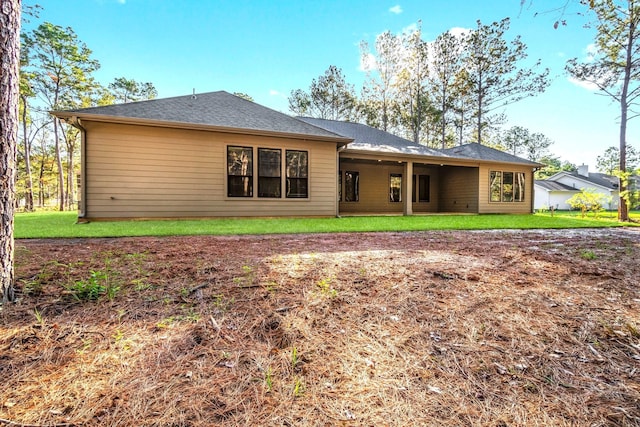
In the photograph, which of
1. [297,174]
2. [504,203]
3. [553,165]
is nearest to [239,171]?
[297,174]

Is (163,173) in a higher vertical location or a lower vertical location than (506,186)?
lower

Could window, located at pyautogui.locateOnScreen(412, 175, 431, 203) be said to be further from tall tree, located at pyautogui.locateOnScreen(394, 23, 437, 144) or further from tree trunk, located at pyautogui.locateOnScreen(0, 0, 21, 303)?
tree trunk, located at pyautogui.locateOnScreen(0, 0, 21, 303)

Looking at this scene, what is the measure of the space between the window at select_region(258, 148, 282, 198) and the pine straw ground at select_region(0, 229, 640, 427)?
600 cm

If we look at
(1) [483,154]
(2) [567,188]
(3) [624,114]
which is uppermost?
(3) [624,114]

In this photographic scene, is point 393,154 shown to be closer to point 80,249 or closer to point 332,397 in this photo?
point 80,249

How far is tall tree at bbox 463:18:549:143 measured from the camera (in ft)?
56.2

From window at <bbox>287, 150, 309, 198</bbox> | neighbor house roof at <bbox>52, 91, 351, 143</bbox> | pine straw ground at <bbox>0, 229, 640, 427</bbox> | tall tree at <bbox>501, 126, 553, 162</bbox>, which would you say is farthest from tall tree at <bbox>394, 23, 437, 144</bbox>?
tall tree at <bbox>501, 126, 553, 162</bbox>

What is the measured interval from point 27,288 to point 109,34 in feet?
62.7

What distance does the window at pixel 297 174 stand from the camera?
29.1ft

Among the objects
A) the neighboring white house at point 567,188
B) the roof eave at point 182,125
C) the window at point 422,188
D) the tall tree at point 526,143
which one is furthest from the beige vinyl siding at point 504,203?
the tall tree at point 526,143

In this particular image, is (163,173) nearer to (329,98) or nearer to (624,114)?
(624,114)

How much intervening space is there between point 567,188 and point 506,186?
2086 cm

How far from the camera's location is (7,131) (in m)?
1.80

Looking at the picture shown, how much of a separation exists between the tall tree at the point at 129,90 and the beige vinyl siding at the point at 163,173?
63.3 ft
